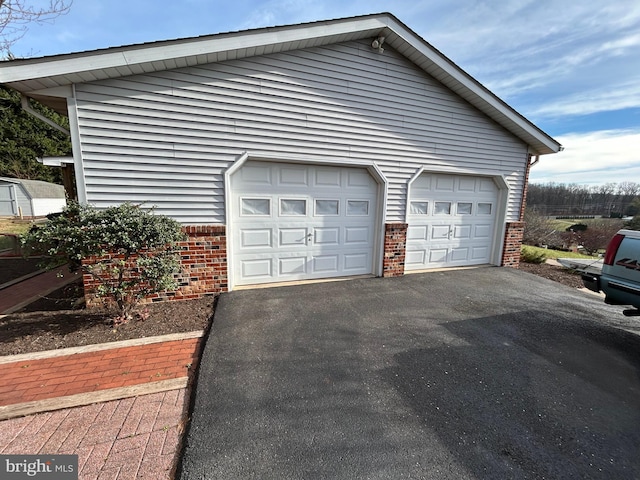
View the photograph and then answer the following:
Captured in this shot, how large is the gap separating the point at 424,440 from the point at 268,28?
5383 mm

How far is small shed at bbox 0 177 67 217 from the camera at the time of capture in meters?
17.2

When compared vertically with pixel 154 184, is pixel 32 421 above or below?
below

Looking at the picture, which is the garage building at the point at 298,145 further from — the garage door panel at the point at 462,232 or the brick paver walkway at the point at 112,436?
the brick paver walkway at the point at 112,436

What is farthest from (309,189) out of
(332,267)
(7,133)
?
(7,133)

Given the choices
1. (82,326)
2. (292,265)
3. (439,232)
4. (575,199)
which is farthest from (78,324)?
(575,199)

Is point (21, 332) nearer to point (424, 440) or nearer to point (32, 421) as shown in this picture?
point (32, 421)

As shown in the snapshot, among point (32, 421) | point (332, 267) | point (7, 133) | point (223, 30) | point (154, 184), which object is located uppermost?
point (7, 133)

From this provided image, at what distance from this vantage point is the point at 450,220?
6438 mm

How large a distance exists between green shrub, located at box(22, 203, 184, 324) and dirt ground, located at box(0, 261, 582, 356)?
10.5 inches

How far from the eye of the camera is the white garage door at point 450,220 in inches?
240

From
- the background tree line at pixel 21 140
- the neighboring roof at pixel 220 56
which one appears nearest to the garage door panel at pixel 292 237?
the neighboring roof at pixel 220 56

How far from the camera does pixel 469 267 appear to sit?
6.80 metres

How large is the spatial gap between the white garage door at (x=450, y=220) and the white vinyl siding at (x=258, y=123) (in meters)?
0.50

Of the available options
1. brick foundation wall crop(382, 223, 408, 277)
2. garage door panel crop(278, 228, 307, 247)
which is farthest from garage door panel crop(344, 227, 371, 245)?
garage door panel crop(278, 228, 307, 247)
